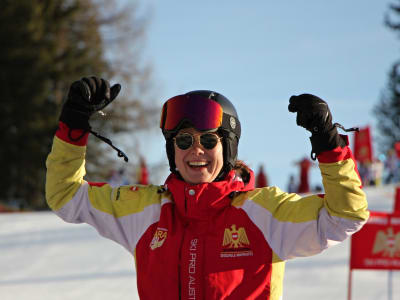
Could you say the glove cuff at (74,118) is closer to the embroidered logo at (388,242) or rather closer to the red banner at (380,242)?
the red banner at (380,242)

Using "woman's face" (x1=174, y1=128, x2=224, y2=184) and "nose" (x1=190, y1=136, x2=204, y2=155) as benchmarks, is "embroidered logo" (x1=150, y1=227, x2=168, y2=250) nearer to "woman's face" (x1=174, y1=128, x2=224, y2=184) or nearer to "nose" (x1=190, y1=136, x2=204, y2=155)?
"woman's face" (x1=174, y1=128, x2=224, y2=184)

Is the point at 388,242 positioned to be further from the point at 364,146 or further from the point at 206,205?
the point at 364,146

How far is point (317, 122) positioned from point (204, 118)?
593mm

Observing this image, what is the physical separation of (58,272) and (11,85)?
603 inches

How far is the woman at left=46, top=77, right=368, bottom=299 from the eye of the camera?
9.16 feet

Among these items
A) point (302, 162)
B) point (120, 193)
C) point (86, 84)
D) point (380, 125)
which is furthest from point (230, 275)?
point (380, 125)

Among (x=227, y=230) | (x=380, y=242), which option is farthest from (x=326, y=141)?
(x=380, y=242)

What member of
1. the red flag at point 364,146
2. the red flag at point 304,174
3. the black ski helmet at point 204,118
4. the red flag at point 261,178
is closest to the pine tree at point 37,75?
the red flag at point 261,178

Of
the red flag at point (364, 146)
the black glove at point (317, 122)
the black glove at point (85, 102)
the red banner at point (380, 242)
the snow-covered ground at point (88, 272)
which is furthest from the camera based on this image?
the red flag at point (364, 146)

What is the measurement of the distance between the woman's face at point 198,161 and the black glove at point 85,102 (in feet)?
1.33

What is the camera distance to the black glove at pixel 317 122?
8.98 feet

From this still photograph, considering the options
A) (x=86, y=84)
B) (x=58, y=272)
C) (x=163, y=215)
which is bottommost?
(x=58, y=272)

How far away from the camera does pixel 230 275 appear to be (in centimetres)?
293

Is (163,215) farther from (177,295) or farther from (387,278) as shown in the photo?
(387,278)
